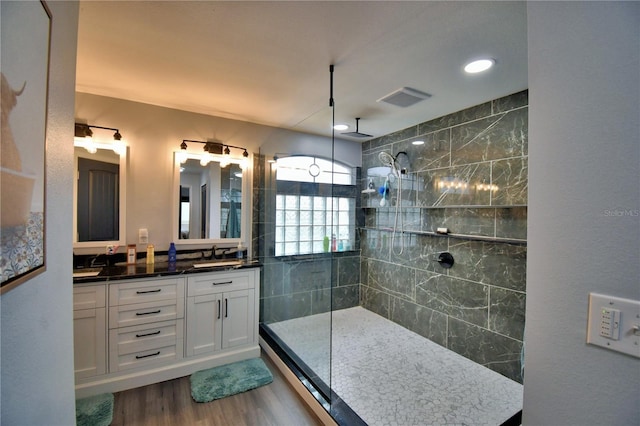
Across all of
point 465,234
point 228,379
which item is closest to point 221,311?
point 228,379

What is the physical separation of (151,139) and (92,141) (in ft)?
1.53

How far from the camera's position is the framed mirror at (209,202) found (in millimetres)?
2820

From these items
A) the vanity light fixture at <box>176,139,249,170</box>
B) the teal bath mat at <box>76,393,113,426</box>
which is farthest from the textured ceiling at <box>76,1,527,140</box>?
the teal bath mat at <box>76,393,113,426</box>

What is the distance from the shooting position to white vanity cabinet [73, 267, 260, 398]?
2.04 metres

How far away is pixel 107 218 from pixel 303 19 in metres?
2.42

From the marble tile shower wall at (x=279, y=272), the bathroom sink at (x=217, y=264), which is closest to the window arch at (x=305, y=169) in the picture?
the marble tile shower wall at (x=279, y=272)

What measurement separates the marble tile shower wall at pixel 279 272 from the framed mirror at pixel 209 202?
0.16 m

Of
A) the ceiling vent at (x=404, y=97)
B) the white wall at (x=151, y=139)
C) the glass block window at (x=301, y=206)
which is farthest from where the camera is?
the glass block window at (x=301, y=206)

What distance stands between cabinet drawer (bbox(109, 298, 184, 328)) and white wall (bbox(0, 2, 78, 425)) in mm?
1219

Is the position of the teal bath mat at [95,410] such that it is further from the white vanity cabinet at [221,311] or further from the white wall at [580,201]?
the white wall at [580,201]

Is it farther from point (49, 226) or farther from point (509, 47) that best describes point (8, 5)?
point (509, 47)

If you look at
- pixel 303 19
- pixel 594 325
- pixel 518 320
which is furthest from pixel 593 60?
pixel 518 320

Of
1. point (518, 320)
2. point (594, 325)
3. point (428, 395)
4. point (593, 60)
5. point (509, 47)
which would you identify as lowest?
point (428, 395)

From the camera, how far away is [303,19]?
1434mm
